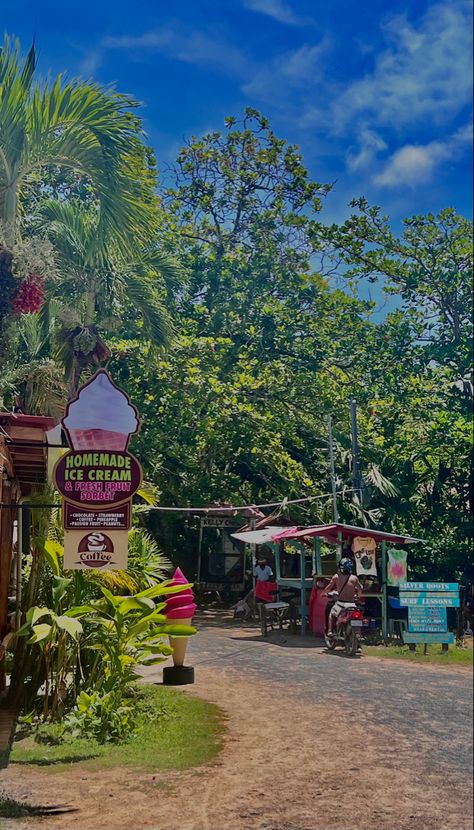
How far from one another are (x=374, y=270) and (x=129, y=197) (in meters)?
0.97

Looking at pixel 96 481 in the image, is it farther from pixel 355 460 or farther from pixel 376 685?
pixel 376 685

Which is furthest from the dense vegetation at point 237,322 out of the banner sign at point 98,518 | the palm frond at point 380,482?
the banner sign at point 98,518

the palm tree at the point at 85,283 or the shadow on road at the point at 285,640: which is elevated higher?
the palm tree at the point at 85,283

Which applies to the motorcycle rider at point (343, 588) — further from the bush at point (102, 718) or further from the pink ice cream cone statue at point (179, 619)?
the bush at point (102, 718)

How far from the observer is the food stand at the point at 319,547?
292 centimetres

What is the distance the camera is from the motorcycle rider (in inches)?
114

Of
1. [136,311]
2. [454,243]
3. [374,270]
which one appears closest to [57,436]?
[136,311]

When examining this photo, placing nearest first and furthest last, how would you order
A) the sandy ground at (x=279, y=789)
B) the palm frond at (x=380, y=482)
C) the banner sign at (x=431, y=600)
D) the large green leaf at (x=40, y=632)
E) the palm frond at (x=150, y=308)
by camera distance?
the sandy ground at (x=279, y=789) → the banner sign at (x=431, y=600) → the palm frond at (x=380, y=482) → the palm frond at (x=150, y=308) → the large green leaf at (x=40, y=632)

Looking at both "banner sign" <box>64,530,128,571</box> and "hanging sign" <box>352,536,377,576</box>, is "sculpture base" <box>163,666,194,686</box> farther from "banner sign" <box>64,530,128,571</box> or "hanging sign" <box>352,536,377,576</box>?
"hanging sign" <box>352,536,377,576</box>

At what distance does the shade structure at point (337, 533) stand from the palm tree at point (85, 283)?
3.10 ft

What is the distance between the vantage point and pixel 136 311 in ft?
10.1

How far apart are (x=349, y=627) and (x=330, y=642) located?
10cm

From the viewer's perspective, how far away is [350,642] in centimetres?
293

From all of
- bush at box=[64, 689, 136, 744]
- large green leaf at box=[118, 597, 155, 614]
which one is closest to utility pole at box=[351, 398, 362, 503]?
large green leaf at box=[118, 597, 155, 614]
